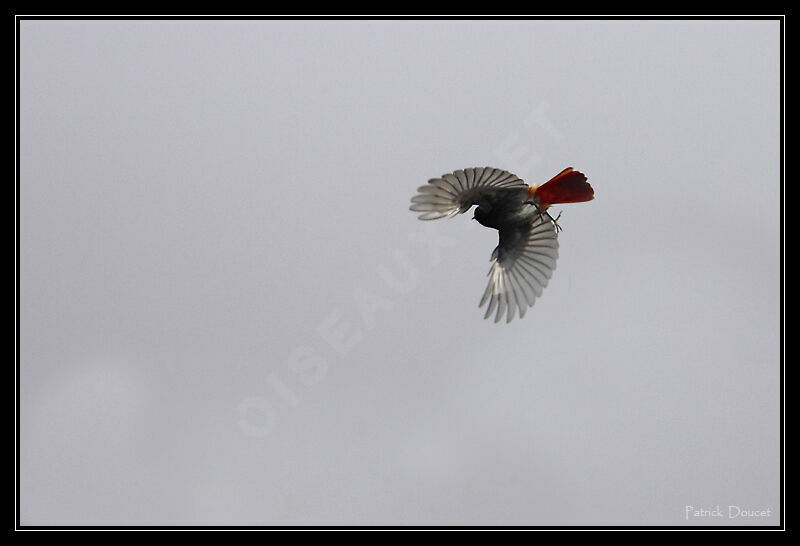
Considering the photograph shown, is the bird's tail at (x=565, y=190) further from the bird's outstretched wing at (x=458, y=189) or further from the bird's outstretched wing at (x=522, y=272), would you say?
the bird's outstretched wing at (x=522, y=272)

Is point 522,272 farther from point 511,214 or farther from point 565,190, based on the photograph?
point 565,190

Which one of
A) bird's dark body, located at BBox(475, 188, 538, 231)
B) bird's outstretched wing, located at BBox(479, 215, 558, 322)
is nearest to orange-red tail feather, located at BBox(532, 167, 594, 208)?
bird's dark body, located at BBox(475, 188, 538, 231)

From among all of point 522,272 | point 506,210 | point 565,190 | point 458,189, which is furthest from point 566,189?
point 522,272

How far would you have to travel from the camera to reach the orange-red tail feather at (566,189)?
4.82m

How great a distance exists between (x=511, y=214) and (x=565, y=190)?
0.52 metres

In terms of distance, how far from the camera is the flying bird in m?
4.89

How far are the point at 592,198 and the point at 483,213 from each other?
77 centimetres

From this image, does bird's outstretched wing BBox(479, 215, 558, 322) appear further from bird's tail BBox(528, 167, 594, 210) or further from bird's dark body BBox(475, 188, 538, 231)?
bird's tail BBox(528, 167, 594, 210)

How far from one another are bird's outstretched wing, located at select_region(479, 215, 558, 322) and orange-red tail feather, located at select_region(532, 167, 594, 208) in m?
0.49

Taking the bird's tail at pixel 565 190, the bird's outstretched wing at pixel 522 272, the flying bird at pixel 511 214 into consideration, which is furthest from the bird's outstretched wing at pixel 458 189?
the bird's outstretched wing at pixel 522 272

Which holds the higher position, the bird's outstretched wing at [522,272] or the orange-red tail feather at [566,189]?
the orange-red tail feather at [566,189]

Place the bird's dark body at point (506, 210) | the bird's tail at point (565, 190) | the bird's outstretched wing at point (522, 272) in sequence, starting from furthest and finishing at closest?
the bird's outstretched wing at point (522, 272) < the bird's dark body at point (506, 210) < the bird's tail at point (565, 190)
